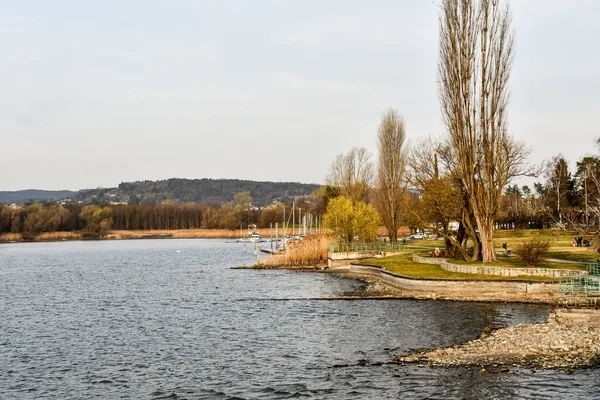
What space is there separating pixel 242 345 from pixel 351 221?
49.7 meters

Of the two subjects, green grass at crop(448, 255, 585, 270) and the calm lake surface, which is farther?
green grass at crop(448, 255, 585, 270)

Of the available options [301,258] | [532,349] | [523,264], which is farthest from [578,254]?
[301,258]

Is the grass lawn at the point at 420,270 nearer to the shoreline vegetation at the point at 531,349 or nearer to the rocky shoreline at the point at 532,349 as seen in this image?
the shoreline vegetation at the point at 531,349

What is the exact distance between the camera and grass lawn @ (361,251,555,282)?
4091 centimetres

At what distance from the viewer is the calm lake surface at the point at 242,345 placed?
21.4 metres

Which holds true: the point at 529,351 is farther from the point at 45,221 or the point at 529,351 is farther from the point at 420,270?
the point at 45,221

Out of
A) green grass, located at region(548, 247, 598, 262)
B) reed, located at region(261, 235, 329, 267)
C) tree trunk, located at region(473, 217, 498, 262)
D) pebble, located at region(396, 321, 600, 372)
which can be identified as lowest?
pebble, located at region(396, 321, 600, 372)

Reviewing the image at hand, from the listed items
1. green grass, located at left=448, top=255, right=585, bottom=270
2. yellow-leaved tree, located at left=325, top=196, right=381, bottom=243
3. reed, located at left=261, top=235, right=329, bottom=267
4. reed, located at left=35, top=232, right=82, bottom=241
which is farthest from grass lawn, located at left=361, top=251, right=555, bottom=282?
reed, located at left=35, top=232, right=82, bottom=241

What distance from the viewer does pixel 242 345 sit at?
2933cm

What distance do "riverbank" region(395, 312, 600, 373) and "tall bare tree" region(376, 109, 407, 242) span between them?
50414mm

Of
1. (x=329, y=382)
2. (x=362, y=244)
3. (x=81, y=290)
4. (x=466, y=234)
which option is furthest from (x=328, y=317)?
(x=362, y=244)

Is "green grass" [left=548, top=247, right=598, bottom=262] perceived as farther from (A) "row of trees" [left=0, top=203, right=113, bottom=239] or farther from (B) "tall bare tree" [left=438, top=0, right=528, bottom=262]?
(A) "row of trees" [left=0, top=203, right=113, bottom=239]

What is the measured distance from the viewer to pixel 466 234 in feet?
175

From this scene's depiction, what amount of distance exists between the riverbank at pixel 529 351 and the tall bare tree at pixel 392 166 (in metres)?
50.4
